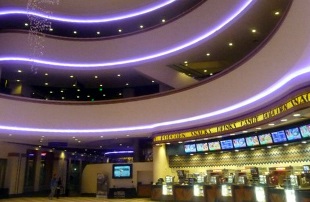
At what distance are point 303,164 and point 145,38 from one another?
30.6 ft

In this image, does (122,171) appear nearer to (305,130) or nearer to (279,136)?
(279,136)

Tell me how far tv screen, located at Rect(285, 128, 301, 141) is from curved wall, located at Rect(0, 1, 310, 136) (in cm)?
143

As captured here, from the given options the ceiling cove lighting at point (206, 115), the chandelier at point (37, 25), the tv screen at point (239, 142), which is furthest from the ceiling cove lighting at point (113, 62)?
the tv screen at point (239, 142)

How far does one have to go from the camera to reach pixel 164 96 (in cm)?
1297

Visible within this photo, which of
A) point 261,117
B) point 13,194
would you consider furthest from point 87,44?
point 261,117

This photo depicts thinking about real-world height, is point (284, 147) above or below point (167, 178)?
above

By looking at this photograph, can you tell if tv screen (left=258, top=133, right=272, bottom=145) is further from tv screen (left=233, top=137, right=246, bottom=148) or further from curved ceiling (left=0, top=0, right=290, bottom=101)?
curved ceiling (left=0, top=0, right=290, bottom=101)

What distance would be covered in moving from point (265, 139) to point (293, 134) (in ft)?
4.49

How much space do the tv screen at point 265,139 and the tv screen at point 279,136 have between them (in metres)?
0.18

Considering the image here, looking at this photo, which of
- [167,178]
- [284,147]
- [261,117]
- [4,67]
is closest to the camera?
[261,117]

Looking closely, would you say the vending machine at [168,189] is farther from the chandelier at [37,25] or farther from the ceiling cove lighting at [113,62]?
the chandelier at [37,25]

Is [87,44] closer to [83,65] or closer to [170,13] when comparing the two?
[83,65]

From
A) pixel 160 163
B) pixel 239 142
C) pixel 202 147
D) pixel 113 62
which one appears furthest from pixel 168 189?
pixel 113 62

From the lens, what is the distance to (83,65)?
625 inches
